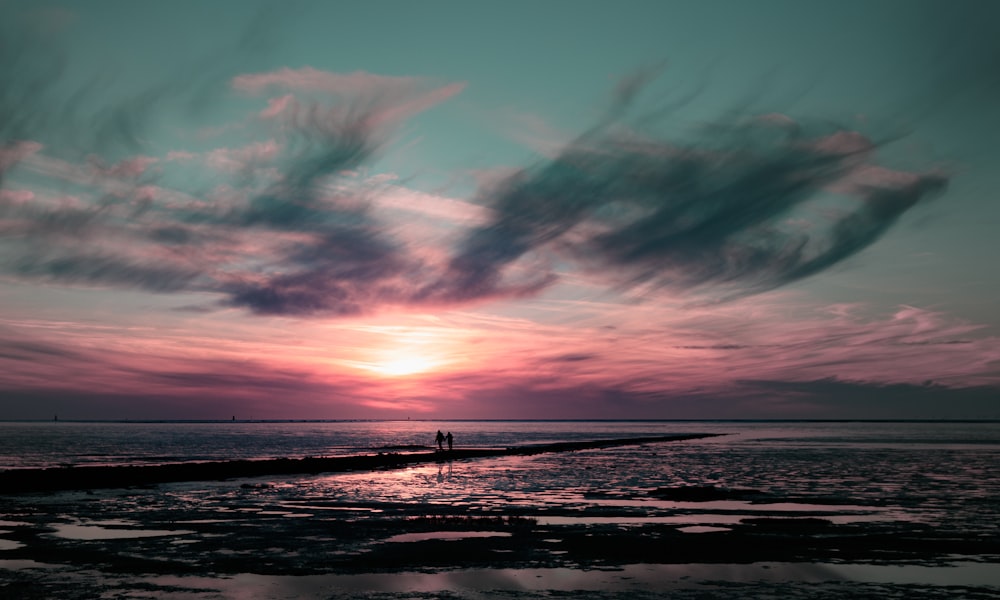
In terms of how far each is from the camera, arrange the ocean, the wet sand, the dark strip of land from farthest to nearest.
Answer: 1. the dark strip of land
2. the ocean
3. the wet sand

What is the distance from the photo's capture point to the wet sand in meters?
15.4

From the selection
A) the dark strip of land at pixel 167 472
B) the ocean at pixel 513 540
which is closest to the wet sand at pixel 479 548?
the ocean at pixel 513 540

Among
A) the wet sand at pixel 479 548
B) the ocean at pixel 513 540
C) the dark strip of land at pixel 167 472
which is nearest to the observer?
the wet sand at pixel 479 548

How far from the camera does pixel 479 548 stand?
66.3 feet

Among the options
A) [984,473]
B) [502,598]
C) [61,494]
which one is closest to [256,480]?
[61,494]

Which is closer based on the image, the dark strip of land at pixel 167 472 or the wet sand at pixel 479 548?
the wet sand at pixel 479 548

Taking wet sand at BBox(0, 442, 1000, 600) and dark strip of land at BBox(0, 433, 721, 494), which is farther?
dark strip of land at BBox(0, 433, 721, 494)

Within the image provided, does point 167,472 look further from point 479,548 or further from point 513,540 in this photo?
point 479,548

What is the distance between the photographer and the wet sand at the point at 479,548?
50.5 feet

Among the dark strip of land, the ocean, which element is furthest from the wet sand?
the dark strip of land

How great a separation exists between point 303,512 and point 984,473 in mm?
44740

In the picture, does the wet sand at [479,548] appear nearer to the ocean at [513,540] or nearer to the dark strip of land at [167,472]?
the ocean at [513,540]

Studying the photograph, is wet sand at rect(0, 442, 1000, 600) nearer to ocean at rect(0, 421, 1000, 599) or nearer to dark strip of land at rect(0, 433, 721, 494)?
ocean at rect(0, 421, 1000, 599)

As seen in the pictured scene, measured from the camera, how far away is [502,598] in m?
14.4
